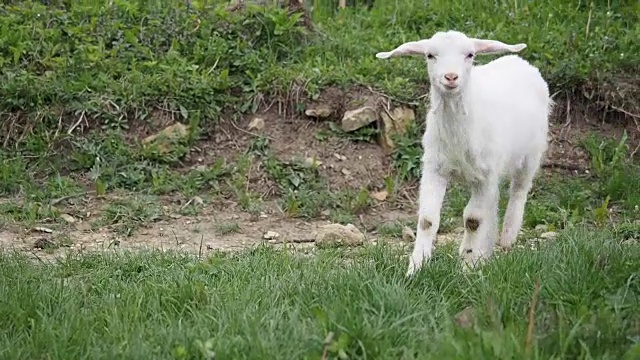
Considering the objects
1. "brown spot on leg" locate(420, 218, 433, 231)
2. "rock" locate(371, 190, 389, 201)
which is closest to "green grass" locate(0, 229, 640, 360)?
"brown spot on leg" locate(420, 218, 433, 231)

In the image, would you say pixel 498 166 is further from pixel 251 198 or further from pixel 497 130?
pixel 251 198

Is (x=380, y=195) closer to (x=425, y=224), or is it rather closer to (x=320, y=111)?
(x=320, y=111)

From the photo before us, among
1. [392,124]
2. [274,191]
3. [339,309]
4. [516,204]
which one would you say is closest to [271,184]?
[274,191]

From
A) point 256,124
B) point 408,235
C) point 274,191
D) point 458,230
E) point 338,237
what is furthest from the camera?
point 256,124

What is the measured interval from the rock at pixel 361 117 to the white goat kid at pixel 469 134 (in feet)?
8.68

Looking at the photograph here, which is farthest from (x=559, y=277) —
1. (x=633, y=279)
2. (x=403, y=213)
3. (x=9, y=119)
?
(x=9, y=119)

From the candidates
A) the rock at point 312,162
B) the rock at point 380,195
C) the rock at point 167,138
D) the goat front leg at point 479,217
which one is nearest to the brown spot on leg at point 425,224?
the goat front leg at point 479,217

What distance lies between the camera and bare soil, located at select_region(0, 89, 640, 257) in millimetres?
7281

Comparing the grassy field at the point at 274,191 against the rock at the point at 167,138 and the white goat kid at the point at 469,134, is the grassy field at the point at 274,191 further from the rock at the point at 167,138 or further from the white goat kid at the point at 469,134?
the white goat kid at the point at 469,134

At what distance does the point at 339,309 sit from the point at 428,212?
1717 millimetres

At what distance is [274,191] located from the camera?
8.51 metres

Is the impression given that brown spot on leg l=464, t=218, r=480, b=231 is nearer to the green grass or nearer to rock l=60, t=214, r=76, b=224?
the green grass

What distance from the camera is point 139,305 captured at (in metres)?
4.71

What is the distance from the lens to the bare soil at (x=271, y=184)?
7281mm
